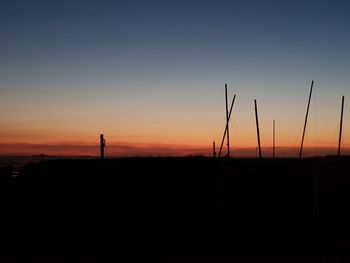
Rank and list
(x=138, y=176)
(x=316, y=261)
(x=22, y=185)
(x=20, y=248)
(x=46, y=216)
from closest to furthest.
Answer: (x=316, y=261)
(x=20, y=248)
(x=46, y=216)
(x=138, y=176)
(x=22, y=185)

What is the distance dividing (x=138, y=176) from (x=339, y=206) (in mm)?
7064

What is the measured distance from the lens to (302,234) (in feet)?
44.8

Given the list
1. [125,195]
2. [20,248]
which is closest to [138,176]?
[125,195]

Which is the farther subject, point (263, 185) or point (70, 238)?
point (263, 185)

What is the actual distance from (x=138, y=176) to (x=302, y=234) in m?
6.73

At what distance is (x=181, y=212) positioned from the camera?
50.1ft

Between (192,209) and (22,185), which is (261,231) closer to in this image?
(192,209)

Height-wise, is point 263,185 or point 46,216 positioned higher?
point 263,185

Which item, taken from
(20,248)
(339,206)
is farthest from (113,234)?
(339,206)

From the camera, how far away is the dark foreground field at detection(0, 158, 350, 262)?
12789 mm

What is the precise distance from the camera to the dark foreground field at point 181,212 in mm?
12789

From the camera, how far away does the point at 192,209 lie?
50.1 feet

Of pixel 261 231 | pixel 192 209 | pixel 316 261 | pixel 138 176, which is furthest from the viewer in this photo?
pixel 138 176

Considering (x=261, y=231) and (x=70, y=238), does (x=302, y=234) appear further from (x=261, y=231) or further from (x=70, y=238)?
(x=70, y=238)
